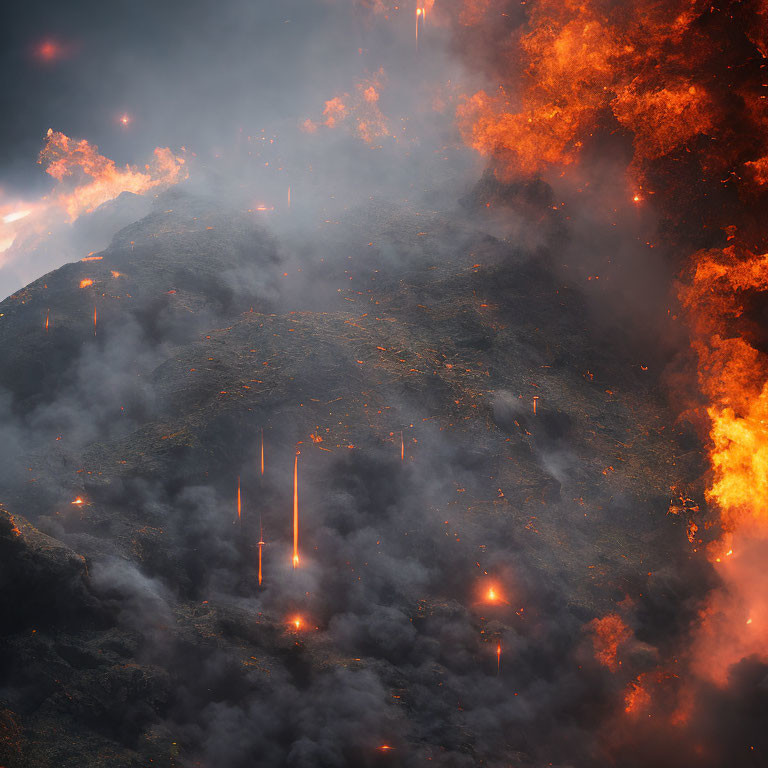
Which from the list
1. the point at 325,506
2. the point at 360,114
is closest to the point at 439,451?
the point at 325,506

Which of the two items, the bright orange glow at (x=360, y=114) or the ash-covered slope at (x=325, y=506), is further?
the bright orange glow at (x=360, y=114)

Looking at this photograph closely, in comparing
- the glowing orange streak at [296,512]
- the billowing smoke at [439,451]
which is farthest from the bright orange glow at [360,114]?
the glowing orange streak at [296,512]

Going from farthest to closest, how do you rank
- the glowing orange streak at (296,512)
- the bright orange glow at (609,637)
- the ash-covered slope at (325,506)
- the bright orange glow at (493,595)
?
the glowing orange streak at (296,512)
the bright orange glow at (493,595)
the bright orange glow at (609,637)
the ash-covered slope at (325,506)

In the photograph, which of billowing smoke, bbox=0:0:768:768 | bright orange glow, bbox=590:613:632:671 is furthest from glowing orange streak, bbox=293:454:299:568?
bright orange glow, bbox=590:613:632:671

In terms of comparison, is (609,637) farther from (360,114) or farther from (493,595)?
(360,114)

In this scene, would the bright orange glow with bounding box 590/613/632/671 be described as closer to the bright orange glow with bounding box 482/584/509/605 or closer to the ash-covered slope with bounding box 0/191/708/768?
the ash-covered slope with bounding box 0/191/708/768

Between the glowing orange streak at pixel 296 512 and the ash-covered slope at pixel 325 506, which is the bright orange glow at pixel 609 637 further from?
the glowing orange streak at pixel 296 512

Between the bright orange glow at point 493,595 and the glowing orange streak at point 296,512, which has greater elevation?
the glowing orange streak at point 296,512

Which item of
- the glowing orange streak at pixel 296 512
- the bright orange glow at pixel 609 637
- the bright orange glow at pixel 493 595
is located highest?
the glowing orange streak at pixel 296 512

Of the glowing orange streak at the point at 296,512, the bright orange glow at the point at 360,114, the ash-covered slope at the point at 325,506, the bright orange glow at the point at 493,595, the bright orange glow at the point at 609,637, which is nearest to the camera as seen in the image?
the ash-covered slope at the point at 325,506
